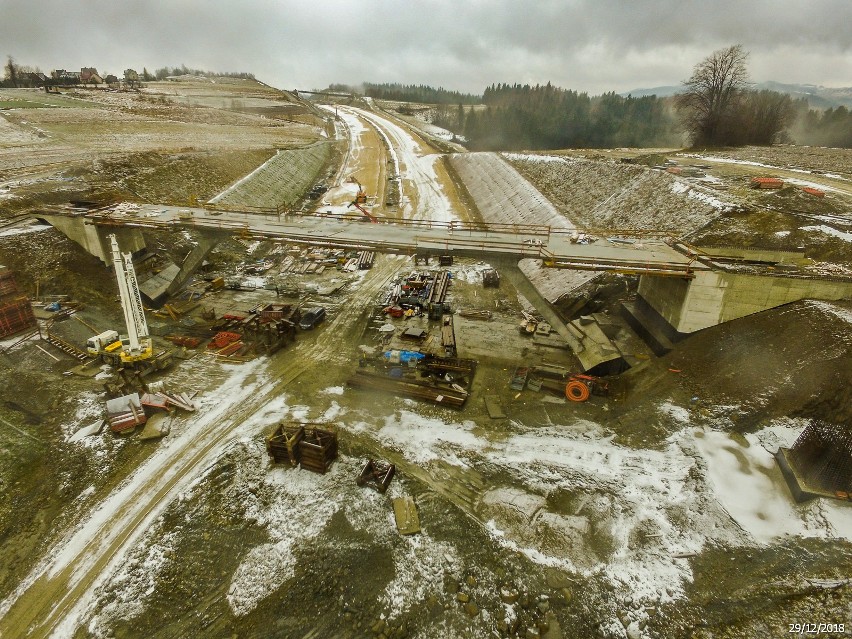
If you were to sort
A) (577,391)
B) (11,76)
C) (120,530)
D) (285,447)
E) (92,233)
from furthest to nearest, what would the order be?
(11,76) < (92,233) < (577,391) < (285,447) < (120,530)

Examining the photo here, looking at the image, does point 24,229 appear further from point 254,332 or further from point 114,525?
point 114,525

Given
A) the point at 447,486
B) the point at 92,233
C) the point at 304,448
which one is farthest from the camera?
the point at 92,233

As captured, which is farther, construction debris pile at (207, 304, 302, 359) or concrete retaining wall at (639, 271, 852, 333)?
construction debris pile at (207, 304, 302, 359)

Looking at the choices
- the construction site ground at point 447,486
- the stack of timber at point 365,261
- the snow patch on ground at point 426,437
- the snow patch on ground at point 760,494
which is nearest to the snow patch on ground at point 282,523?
the construction site ground at point 447,486

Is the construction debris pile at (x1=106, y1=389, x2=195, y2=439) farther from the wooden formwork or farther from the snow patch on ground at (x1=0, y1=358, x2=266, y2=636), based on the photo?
the wooden formwork

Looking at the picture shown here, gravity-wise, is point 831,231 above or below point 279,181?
above

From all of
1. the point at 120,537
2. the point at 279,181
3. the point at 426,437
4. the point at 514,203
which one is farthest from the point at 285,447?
the point at 279,181

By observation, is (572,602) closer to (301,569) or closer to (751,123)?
(301,569)

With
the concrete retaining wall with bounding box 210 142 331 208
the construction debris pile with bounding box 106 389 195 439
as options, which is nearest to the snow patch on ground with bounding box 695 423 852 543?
the construction debris pile with bounding box 106 389 195 439
